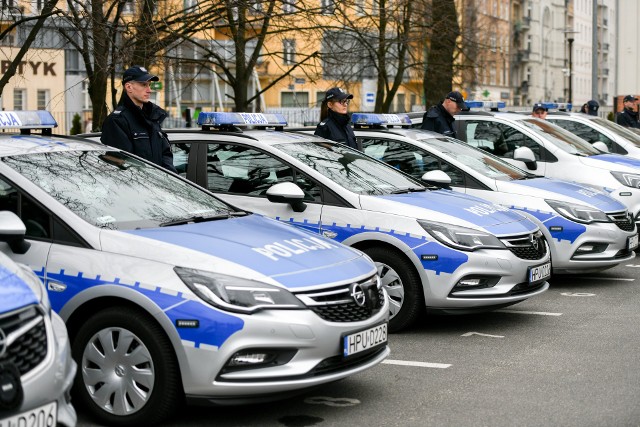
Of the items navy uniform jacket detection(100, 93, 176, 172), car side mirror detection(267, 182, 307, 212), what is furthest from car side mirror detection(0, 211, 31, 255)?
navy uniform jacket detection(100, 93, 176, 172)

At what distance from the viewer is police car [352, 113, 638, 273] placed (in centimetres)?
1084

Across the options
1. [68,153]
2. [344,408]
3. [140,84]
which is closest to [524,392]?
[344,408]

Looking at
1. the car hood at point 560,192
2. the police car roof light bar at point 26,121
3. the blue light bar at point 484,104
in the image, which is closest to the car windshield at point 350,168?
the car hood at point 560,192

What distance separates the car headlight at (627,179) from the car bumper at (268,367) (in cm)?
853

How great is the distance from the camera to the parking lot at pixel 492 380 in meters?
6.11

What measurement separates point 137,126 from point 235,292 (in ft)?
12.4

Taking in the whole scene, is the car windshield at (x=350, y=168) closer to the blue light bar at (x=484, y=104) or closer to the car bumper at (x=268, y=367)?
the car bumper at (x=268, y=367)

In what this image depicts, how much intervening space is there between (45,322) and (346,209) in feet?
14.5

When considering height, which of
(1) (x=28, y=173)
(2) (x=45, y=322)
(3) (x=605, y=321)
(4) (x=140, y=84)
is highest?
(4) (x=140, y=84)

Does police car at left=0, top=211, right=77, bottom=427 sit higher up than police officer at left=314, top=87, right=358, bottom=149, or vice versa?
police officer at left=314, top=87, right=358, bottom=149

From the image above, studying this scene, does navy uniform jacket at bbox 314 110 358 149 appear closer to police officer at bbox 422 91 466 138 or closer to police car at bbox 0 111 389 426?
police officer at bbox 422 91 466 138

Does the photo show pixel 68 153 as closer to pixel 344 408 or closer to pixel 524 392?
pixel 344 408

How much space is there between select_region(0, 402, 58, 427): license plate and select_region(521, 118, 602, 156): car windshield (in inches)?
393

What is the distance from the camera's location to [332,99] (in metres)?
11.5
